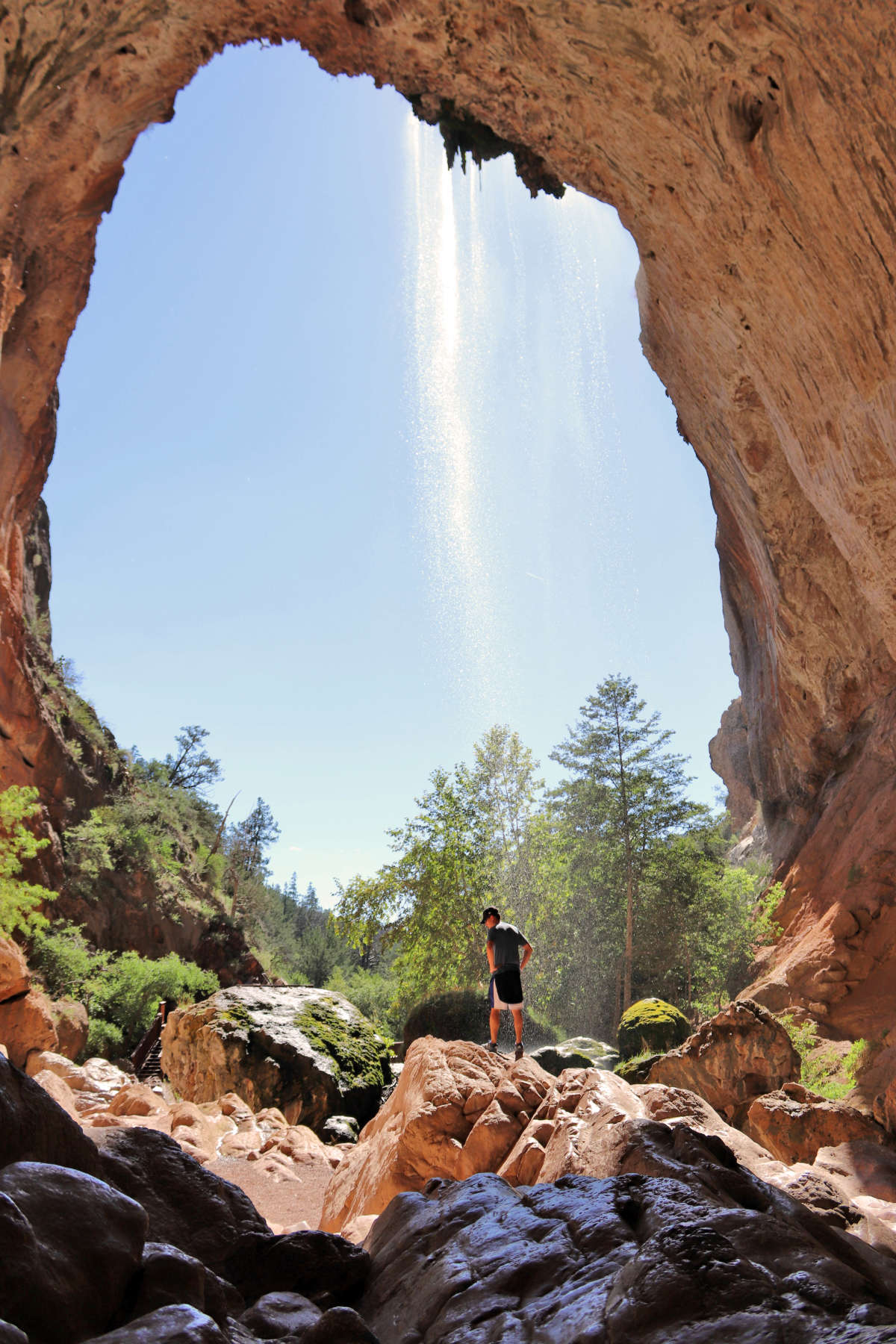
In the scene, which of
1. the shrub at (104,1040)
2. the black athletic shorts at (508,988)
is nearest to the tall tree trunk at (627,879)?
the shrub at (104,1040)

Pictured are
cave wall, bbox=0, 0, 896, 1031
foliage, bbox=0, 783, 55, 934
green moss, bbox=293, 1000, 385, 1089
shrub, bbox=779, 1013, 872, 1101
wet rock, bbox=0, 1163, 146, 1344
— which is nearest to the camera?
wet rock, bbox=0, 1163, 146, 1344

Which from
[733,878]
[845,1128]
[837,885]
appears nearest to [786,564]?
[837,885]

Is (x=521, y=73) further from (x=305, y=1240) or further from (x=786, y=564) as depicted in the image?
(x=305, y=1240)

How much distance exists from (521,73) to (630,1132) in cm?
1244

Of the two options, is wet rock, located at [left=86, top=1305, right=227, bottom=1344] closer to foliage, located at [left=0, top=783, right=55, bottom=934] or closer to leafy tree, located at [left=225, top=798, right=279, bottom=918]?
foliage, located at [left=0, top=783, right=55, bottom=934]

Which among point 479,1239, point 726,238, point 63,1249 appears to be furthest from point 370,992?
point 63,1249

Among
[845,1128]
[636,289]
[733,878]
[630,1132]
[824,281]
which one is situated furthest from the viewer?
[733,878]

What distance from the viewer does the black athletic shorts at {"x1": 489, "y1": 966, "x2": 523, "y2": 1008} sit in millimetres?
8156

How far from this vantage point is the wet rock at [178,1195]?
2.72 metres

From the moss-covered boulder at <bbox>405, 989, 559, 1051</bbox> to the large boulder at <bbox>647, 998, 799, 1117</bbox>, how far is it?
7892mm

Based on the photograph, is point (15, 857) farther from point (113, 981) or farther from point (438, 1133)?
point (438, 1133)

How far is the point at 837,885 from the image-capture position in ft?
48.9

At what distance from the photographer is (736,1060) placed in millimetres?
9117

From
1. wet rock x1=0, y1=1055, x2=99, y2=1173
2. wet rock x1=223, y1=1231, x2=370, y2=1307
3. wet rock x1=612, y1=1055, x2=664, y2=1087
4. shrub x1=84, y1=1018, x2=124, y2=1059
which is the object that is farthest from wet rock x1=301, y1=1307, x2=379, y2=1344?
shrub x1=84, y1=1018, x2=124, y2=1059
